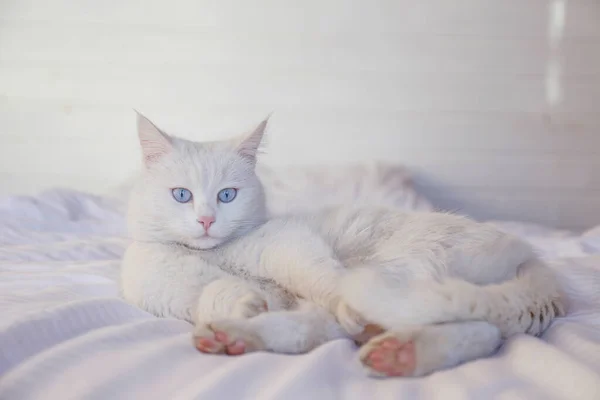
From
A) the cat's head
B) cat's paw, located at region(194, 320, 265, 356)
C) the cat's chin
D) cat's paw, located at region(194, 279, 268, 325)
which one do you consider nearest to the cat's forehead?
the cat's head

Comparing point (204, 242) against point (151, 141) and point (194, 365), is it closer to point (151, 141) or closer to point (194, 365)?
point (151, 141)

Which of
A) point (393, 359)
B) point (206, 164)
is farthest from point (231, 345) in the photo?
point (206, 164)

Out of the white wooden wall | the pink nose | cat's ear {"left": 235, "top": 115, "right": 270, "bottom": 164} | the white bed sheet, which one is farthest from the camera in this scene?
the white wooden wall

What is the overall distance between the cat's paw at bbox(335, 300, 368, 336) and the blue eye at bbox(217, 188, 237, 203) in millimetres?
399

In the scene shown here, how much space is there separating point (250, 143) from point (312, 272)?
38cm

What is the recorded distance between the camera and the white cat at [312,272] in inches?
32.9

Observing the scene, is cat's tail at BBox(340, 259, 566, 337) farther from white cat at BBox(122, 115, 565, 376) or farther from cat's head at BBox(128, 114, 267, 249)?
cat's head at BBox(128, 114, 267, 249)

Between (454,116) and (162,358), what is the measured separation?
2.33 m

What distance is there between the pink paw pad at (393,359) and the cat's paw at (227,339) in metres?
0.18

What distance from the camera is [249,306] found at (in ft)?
3.11

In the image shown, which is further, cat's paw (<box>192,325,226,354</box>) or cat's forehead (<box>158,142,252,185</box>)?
cat's forehead (<box>158,142,252,185</box>)

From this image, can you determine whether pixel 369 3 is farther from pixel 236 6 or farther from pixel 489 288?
pixel 489 288

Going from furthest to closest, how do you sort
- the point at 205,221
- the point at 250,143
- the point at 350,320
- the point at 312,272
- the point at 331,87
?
the point at 331,87
the point at 250,143
the point at 205,221
the point at 312,272
the point at 350,320

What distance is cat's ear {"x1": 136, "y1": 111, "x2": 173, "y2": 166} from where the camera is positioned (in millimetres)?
1210
